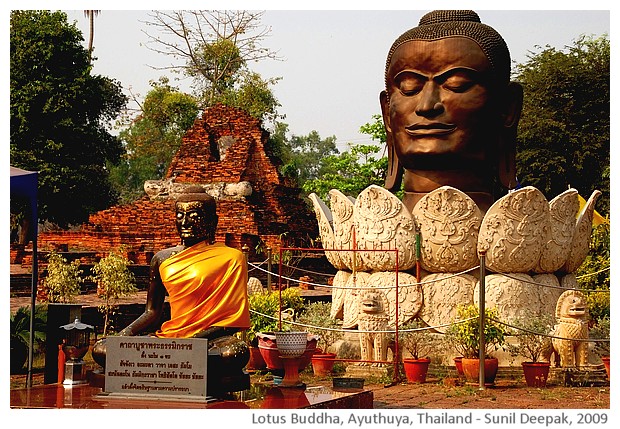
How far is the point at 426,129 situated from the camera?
11.7 metres

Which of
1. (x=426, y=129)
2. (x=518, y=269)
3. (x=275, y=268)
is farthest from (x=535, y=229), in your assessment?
(x=275, y=268)

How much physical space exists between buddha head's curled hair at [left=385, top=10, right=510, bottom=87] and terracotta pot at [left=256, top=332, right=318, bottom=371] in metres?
4.41

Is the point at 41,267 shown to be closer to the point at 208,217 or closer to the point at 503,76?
the point at 503,76

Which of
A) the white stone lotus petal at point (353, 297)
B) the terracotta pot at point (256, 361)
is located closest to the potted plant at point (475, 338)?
the white stone lotus petal at point (353, 297)

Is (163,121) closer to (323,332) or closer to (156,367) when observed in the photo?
(323,332)

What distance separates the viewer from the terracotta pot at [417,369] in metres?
10.5

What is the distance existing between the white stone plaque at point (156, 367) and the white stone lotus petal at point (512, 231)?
4.60 m

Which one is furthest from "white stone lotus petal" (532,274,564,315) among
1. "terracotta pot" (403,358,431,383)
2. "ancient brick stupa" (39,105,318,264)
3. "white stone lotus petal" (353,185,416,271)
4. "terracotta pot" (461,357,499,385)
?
"ancient brick stupa" (39,105,318,264)

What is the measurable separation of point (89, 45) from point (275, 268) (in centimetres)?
1906

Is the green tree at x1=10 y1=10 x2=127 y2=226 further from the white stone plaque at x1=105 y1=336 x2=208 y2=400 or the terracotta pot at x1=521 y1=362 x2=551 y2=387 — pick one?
the white stone plaque at x1=105 y1=336 x2=208 y2=400

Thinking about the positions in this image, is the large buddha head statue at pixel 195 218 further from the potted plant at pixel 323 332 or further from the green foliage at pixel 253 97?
the green foliage at pixel 253 97

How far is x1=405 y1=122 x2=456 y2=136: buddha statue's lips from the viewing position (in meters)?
11.6

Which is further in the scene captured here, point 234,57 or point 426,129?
point 234,57

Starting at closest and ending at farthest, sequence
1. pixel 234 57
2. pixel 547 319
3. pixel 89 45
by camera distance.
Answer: pixel 547 319, pixel 234 57, pixel 89 45
